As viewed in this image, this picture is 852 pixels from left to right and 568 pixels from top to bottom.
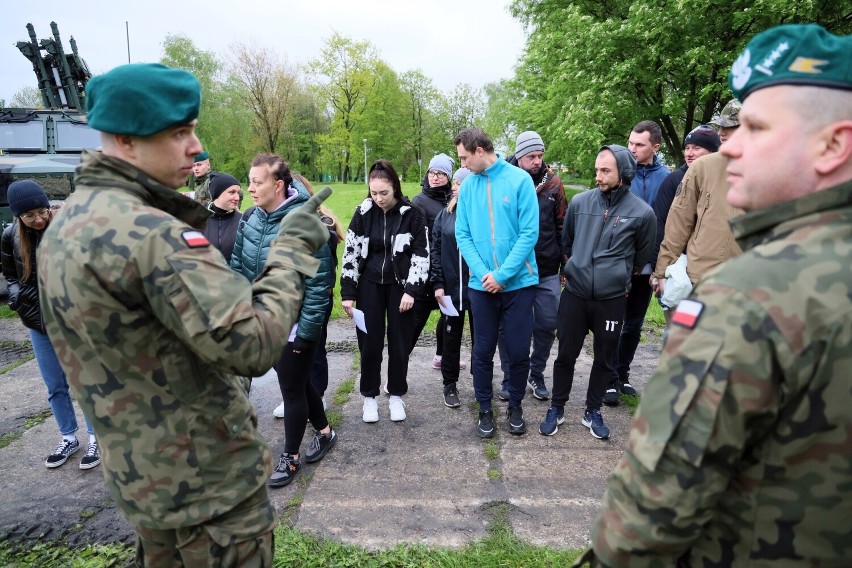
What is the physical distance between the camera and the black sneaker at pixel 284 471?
3250 mm

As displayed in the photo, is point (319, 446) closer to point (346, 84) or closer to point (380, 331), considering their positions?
point (380, 331)

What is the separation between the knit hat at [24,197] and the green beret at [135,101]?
248 centimetres

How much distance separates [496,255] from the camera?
149 inches

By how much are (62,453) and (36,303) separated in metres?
1.04

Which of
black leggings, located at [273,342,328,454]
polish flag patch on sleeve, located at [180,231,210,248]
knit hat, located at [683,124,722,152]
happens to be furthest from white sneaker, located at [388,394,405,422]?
knit hat, located at [683,124,722,152]

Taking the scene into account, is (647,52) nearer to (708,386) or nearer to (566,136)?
(566,136)

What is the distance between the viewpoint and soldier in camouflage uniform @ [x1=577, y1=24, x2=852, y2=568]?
91 centimetres

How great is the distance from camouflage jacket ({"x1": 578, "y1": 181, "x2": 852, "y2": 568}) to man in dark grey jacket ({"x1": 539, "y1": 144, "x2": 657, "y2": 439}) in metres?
2.66

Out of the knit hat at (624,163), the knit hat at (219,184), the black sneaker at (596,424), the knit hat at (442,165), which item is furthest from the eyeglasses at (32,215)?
the black sneaker at (596,424)

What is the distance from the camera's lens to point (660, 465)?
3.21 ft

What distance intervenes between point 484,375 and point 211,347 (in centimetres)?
282

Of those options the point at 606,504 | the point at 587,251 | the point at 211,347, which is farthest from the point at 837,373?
the point at 587,251

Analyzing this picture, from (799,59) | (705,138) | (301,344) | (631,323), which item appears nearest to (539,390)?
(631,323)

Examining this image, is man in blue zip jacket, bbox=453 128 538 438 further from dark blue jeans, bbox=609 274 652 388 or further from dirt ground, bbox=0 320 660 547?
dark blue jeans, bbox=609 274 652 388
